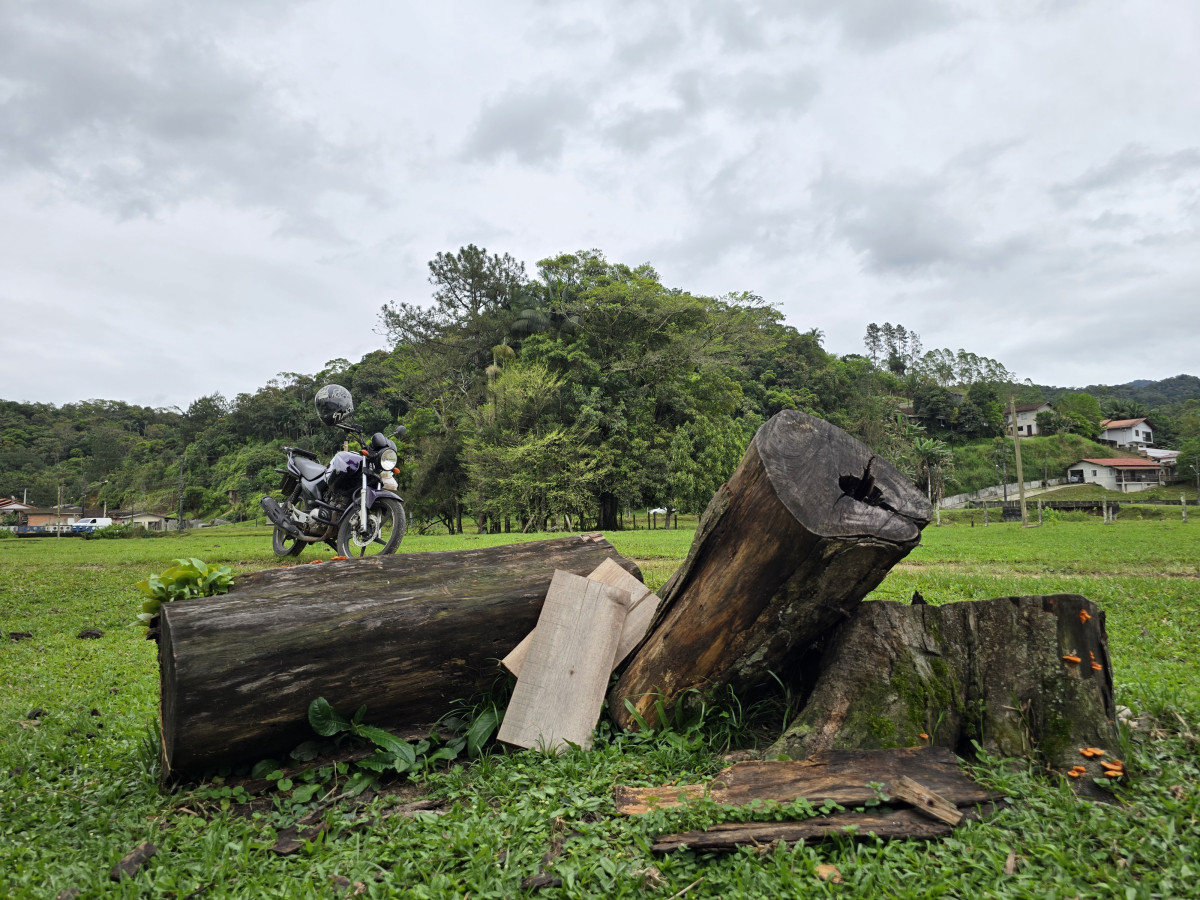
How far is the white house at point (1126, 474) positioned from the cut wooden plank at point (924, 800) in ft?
272

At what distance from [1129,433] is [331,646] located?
104m

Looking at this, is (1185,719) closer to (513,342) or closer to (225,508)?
(513,342)

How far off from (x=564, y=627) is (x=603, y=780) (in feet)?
3.01

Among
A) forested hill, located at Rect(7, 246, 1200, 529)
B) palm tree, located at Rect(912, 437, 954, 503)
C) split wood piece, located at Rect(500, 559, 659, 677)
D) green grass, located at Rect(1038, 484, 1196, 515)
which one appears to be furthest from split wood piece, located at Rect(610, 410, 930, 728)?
green grass, located at Rect(1038, 484, 1196, 515)

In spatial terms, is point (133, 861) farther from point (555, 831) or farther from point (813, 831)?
point (813, 831)

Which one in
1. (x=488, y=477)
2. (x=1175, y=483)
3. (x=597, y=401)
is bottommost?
(x=1175, y=483)

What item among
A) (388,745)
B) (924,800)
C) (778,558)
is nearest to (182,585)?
→ (388,745)

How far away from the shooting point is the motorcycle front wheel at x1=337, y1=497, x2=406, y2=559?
8.02 m

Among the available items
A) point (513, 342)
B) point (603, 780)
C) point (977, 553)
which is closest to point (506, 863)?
point (603, 780)

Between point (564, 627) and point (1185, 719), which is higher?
point (564, 627)

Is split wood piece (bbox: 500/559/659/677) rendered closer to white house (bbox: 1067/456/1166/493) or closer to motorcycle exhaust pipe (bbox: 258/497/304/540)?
motorcycle exhaust pipe (bbox: 258/497/304/540)

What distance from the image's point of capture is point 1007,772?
2639 mm

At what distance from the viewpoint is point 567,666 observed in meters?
3.55

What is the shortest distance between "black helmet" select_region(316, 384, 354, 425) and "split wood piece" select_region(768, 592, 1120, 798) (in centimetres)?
640
